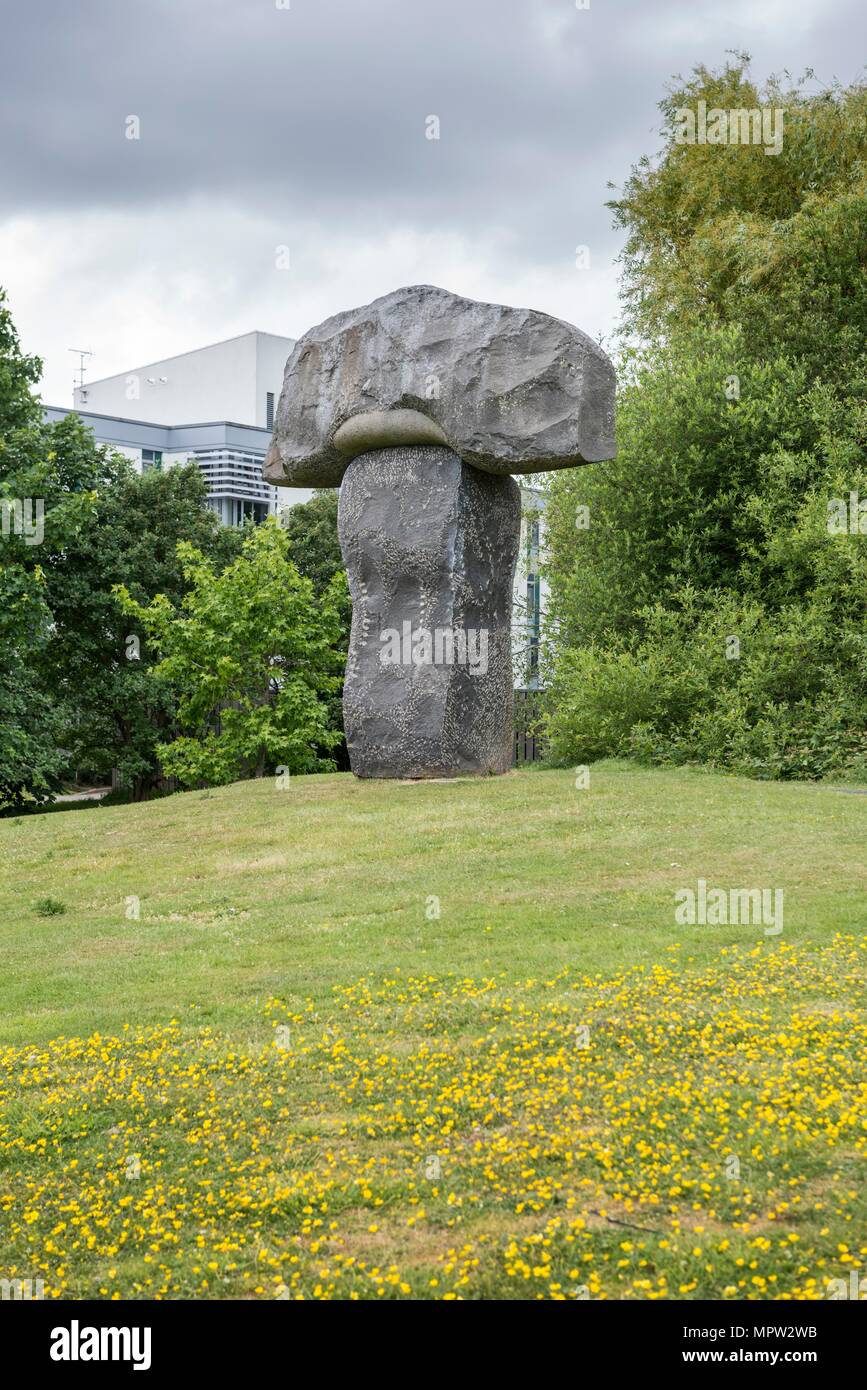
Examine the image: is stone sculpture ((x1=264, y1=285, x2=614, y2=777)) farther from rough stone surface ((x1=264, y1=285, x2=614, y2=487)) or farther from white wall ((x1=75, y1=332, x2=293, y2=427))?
white wall ((x1=75, y1=332, x2=293, y2=427))

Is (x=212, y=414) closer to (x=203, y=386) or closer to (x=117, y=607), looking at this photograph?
(x=203, y=386)

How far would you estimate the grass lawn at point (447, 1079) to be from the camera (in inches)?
180

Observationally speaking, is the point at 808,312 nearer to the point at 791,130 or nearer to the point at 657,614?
the point at 791,130

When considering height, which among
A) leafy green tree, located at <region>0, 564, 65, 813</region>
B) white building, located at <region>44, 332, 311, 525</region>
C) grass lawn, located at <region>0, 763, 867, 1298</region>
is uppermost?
white building, located at <region>44, 332, 311, 525</region>

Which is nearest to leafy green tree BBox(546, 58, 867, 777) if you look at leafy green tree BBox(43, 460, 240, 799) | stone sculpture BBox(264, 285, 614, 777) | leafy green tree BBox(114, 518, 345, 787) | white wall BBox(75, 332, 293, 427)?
stone sculpture BBox(264, 285, 614, 777)

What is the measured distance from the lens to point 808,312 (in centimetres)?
2252

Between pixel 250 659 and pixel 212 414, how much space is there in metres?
28.8

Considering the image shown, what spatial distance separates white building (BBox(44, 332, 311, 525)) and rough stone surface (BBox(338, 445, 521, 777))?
1156 inches

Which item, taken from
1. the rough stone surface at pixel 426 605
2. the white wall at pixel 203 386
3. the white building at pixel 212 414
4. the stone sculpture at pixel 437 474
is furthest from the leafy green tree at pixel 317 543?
the rough stone surface at pixel 426 605

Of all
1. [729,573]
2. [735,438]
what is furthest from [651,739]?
[735,438]

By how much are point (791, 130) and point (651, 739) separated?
12305 millimetres

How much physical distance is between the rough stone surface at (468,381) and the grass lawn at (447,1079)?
5.26m

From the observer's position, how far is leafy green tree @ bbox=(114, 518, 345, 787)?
23.8 meters

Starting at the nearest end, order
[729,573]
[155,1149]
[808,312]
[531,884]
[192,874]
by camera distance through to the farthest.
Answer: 1. [155,1149]
2. [531,884]
3. [192,874]
4. [729,573]
5. [808,312]
